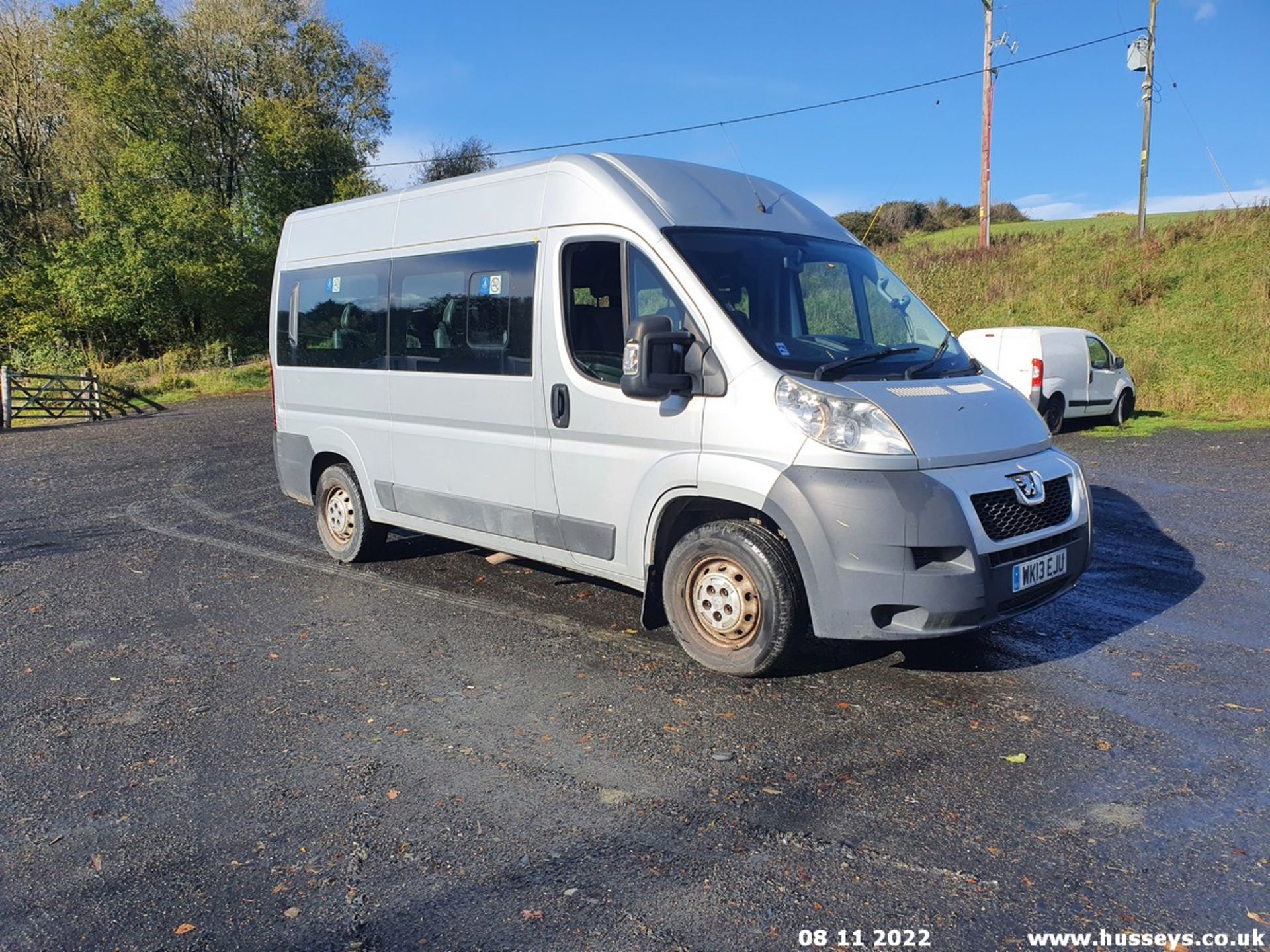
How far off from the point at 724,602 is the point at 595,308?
5.84 feet

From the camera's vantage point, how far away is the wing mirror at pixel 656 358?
178 inches

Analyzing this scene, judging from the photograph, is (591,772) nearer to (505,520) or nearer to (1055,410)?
(505,520)

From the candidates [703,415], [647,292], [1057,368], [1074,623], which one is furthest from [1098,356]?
[703,415]

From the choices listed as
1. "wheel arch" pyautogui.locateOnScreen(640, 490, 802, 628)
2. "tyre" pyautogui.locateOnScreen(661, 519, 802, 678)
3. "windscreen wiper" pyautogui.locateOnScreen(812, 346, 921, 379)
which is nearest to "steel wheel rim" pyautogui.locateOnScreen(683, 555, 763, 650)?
"tyre" pyautogui.locateOnScreen(661, 519, 802, 678)

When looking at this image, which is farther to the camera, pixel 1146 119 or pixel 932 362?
pixel 1146 119

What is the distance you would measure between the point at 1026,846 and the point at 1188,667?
89.1 inches

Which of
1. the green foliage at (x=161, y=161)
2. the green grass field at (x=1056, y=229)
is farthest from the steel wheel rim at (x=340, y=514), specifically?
the green foliage at (x=161, y=161)

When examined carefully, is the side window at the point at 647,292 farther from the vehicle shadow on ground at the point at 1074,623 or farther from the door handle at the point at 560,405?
the vehicle shadow on ground at the point at 1074,623

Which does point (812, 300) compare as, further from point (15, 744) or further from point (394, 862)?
point (15, 744)

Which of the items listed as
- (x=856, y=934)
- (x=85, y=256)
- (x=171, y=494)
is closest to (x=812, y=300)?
(x=856, y=934)

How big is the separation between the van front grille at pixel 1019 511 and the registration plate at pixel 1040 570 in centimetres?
14

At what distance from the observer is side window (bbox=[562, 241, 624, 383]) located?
5090mm

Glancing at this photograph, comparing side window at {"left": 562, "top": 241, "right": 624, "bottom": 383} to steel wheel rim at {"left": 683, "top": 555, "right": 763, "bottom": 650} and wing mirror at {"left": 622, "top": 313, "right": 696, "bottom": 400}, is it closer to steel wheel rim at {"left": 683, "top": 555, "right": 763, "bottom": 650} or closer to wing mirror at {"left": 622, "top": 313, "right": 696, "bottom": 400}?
wing mirror at {"left": 622, "top": 313, "right": 696, "bottom": 400}

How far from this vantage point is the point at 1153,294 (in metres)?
23.1
